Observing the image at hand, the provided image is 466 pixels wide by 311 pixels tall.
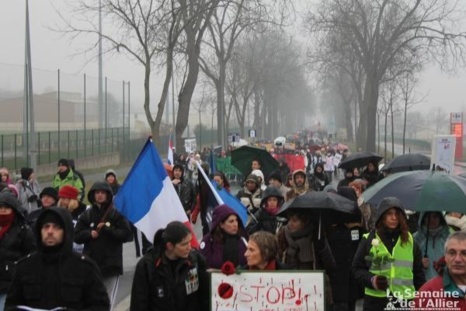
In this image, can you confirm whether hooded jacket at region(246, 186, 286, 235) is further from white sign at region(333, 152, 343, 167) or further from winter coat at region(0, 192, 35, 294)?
white sign at region(333, 152, 343, 167)

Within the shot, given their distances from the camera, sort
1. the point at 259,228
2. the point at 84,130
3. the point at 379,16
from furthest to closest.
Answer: the point at 379,16, the point at 84,130, the point at 259,228

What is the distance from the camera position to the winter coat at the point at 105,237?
316 inches

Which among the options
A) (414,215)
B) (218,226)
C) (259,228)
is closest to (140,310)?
(218,226)

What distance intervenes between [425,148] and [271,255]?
299ft

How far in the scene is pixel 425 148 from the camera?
93000 millimetres

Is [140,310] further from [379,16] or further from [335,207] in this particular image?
[379,16]

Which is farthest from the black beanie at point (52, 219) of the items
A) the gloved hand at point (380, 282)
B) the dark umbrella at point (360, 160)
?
the dark umbrella at point (360, 160)

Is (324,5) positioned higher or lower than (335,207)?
higher

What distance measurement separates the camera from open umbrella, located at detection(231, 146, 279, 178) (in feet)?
48.5

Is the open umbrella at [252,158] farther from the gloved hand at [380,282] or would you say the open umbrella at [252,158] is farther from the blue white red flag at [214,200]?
the gloved hand at [380,282]

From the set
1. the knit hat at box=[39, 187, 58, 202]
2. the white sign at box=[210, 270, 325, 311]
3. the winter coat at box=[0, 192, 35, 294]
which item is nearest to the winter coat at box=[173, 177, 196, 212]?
the knit hat at box=[39, 187, 58, 202]

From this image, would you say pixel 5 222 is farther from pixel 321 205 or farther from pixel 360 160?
pixel 360 160

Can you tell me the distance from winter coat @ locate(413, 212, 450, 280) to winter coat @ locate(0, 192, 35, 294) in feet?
10.8

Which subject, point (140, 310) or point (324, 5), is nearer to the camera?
point (140, 310)
